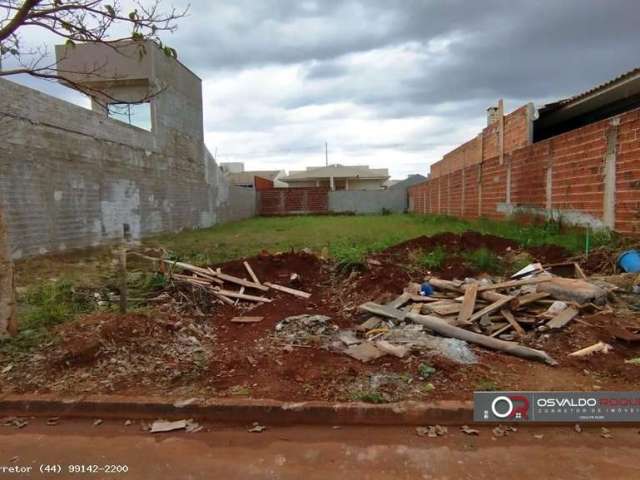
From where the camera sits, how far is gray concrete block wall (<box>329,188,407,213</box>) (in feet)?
92.4

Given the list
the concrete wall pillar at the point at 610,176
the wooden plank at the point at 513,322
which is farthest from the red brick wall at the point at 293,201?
the wooden plank at the point at 513,322

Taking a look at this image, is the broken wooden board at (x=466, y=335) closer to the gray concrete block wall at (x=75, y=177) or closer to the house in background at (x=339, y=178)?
the gray concrete block wall at (x=75, y=177)

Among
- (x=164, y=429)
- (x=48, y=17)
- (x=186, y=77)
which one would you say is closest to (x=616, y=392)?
(x=164, y=429)

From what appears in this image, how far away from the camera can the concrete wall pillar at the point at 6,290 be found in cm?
378

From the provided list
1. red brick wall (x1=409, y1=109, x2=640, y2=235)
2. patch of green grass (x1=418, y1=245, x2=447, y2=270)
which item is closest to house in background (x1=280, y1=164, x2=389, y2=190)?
red brick wall (x1=409, y1=109, x2=640, y2=235)

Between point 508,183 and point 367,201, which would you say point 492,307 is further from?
point 367,201

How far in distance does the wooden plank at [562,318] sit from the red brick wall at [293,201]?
A: 24379 mm

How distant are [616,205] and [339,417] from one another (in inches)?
241

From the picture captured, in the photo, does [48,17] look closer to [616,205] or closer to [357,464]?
[357,464]

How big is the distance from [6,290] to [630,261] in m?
7.03

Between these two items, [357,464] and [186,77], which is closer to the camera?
[357,464]

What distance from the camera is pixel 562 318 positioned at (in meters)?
3.97

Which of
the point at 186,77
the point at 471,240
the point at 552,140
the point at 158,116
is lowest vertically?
the point at 471,240

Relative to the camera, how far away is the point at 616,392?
2807 mm
